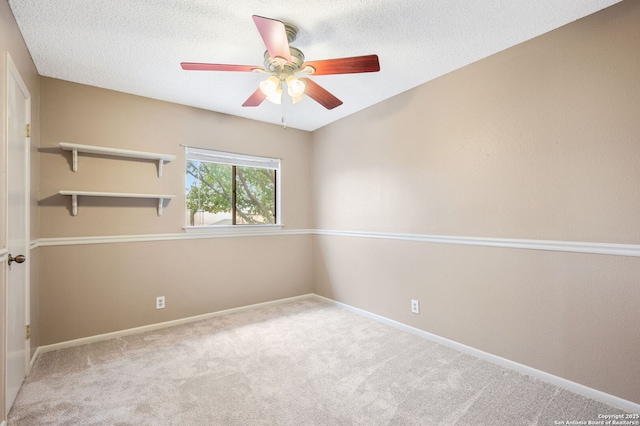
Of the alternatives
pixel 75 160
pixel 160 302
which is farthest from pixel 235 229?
pixel 75 160

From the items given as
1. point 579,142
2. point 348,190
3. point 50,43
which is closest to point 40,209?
point 50,43

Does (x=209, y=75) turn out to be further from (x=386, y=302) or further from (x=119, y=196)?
(x=386, y=302)

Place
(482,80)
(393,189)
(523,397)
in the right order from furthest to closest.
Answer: (393,189) → (482,80) → (523,397)

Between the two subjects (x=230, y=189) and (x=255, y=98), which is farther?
(x=230, y=189)

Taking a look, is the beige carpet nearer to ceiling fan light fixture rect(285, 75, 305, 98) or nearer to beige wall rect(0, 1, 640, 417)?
beige wall rect(0, 1, 640, 417)

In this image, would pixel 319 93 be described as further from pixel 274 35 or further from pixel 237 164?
pixel 237 164

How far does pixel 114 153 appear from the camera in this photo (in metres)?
2.76

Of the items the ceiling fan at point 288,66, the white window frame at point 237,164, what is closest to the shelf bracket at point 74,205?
the white window frame at point 237,164

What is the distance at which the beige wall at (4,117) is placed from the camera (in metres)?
1.58

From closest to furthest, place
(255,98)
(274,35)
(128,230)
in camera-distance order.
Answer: (274,35) < (255,98) < (128,230)

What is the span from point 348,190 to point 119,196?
94.1 inches

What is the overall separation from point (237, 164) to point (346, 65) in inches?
87.5

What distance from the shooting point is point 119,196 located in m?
2.81

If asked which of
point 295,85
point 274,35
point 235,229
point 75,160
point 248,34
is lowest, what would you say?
point 235,229
